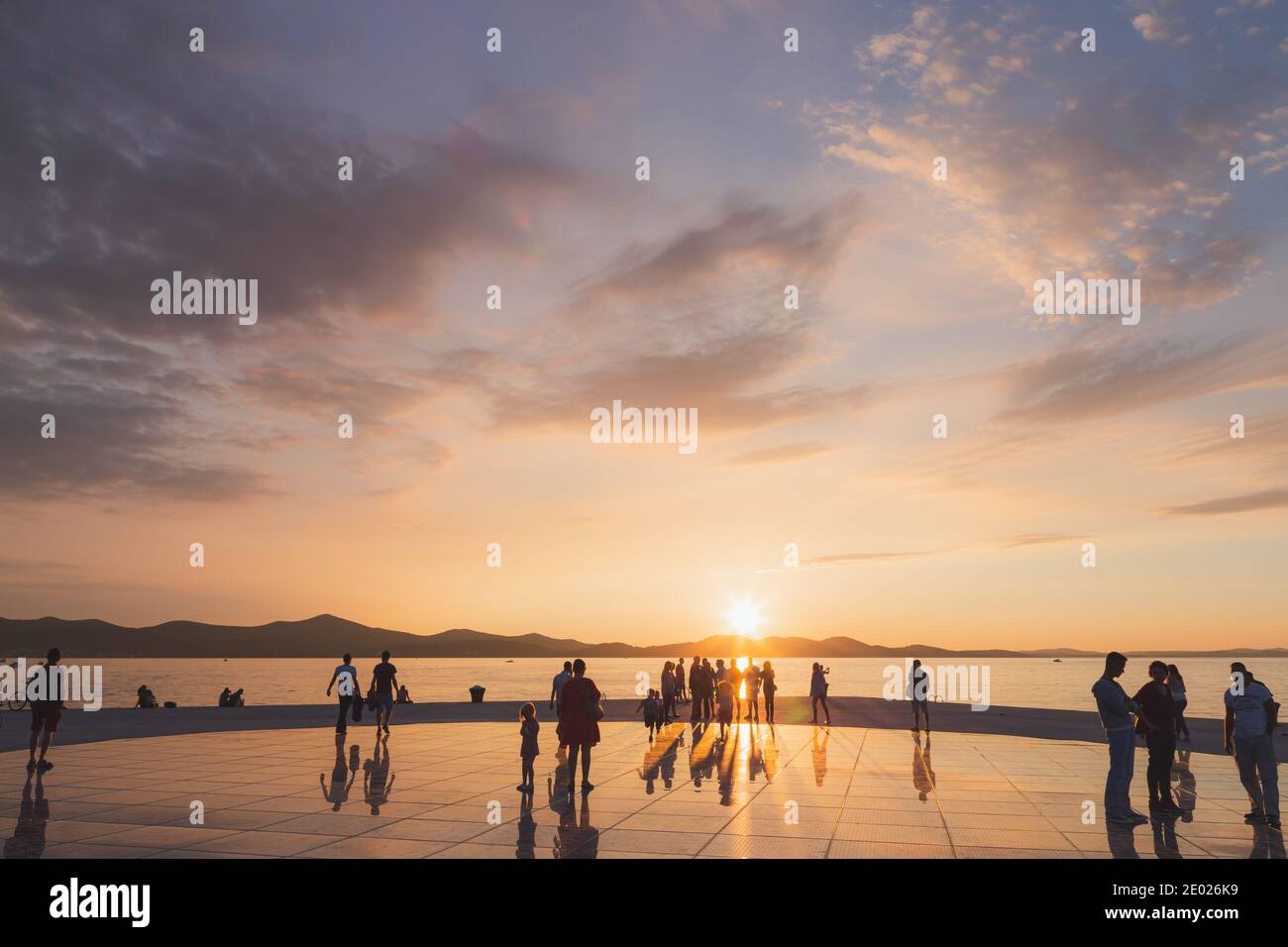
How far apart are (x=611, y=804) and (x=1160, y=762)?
7963mm

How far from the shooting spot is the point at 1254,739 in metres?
12.0

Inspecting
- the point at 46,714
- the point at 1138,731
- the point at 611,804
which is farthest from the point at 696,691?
the point at 46,714

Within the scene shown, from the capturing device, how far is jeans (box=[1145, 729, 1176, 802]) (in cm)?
1248

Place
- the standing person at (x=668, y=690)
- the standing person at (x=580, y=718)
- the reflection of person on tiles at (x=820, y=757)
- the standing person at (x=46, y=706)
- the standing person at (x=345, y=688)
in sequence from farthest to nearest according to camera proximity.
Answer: the standing person at (x=668, y=690), the standing person at (x=345, y=688), the standing person at (x=46, y=706), the reflection of person on tiles at (x=820, y=757), the standing person at (x=580, y=718)

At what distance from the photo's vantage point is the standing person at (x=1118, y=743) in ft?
38.6

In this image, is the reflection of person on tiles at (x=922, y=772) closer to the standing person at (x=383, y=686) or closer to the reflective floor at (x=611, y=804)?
the reflective floor at (x=611, y=804)

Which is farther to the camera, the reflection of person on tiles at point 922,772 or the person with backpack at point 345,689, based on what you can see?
the person with backpack at point 345,689

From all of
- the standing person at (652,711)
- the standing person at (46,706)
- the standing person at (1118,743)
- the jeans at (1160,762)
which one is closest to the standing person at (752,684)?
the standing person at (652,711)

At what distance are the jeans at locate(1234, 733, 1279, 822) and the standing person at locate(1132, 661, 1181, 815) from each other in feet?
2.74

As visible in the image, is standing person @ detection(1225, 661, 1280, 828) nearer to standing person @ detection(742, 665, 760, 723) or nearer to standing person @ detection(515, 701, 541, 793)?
standing person @ detection(515, 701, 541, 793)
